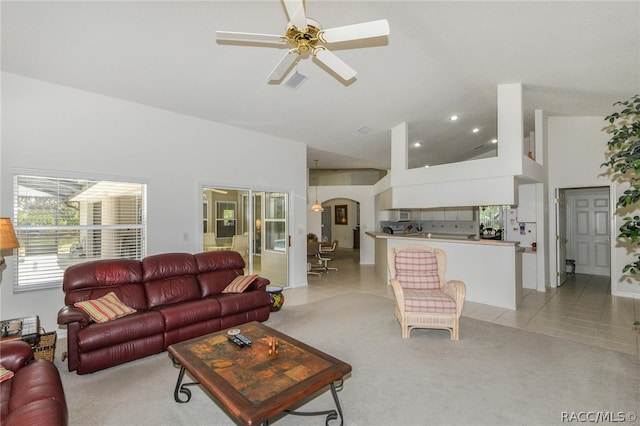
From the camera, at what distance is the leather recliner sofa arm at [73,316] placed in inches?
107

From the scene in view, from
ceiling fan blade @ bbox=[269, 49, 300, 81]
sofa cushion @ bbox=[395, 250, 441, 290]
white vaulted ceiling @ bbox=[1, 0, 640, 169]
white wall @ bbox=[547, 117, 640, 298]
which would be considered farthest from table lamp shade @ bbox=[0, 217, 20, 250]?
white wall @ bbox=[547, 117, 640, 298]

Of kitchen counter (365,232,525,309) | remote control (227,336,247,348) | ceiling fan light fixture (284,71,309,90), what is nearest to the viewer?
remote control (227,336,247,348)

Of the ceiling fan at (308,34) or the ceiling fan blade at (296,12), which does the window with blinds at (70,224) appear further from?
the ceiling fan blade at (296,12)

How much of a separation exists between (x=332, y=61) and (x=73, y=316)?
3.40 m

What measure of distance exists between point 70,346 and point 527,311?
5.90 metres

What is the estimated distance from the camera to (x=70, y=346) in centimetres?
276

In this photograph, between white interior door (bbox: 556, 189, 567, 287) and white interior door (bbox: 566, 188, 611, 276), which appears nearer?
white interior door (bbox: 556, 189, 567, 287)

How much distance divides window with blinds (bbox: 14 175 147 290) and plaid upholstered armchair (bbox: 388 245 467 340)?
379 centimetres

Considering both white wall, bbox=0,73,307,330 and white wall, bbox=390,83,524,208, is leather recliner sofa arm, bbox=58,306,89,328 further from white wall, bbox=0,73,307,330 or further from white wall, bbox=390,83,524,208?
white wall, bbox=390,83,524,208

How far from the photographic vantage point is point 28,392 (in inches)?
67.1

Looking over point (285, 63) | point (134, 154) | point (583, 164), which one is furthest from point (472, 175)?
point (134, 154)

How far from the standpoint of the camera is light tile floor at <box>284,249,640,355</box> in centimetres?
360

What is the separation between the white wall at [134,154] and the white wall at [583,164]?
5481 mm

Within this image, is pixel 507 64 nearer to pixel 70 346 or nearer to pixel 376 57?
pixel 376 57
